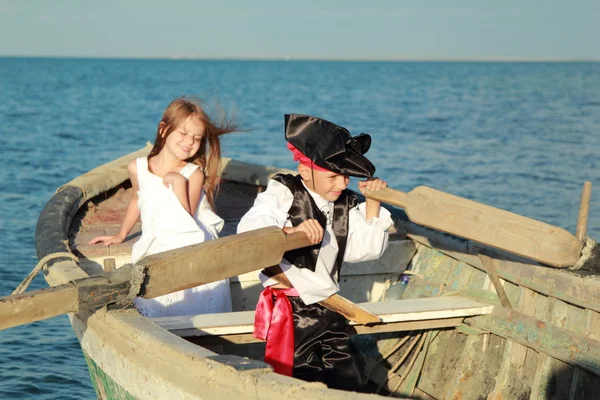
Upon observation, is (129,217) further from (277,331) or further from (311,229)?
(311,229)

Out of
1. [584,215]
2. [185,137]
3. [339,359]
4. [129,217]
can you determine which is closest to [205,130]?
[185,137]

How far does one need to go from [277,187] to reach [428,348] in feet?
4.78

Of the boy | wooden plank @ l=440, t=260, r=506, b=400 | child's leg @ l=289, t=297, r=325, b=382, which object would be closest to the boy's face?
the boy

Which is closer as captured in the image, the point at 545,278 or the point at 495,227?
the point at 495,227

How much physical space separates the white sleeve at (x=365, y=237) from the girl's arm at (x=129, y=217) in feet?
4.60

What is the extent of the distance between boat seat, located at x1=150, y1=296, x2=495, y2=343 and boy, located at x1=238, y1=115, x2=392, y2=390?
128 millimetres

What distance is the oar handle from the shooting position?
379cm

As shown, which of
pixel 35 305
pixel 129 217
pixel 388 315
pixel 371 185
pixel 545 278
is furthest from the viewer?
pixel 129 217

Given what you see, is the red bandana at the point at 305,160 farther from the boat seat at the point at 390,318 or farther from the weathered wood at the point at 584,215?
the weathered wood at the point at 584,215

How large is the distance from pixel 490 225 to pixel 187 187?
168 cm

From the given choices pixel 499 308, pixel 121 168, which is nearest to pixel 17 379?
pixel 121 168

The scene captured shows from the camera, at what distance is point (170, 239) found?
4352mm

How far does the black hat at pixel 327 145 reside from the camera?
143 inches

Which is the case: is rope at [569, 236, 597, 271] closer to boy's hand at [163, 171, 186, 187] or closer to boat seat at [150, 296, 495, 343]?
boat seat at [150, 296, 495, 343]
